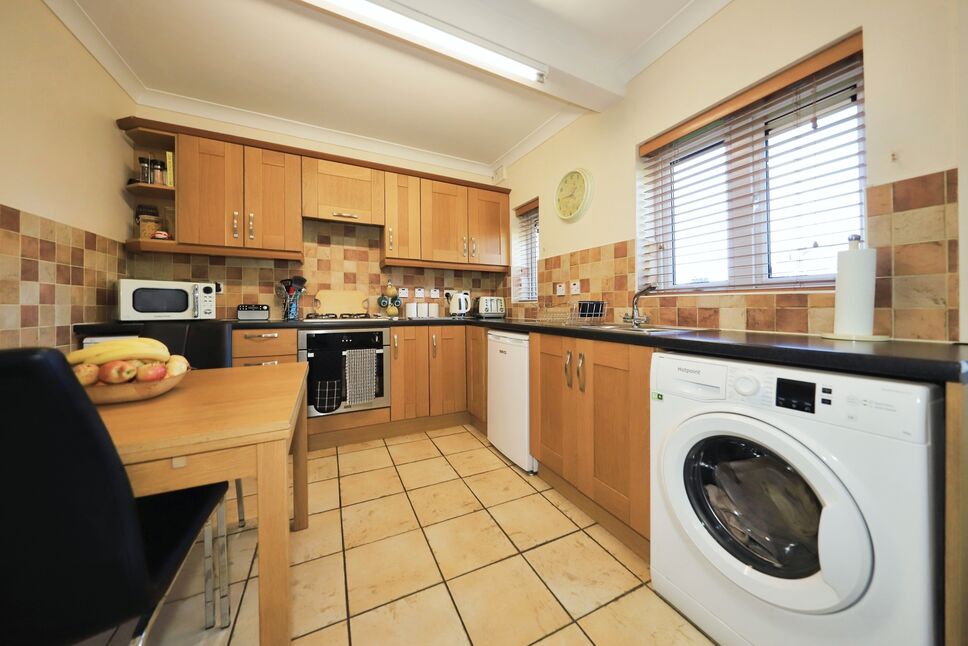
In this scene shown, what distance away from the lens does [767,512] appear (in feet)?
2.94

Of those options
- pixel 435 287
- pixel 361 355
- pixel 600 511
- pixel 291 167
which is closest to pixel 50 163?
pixel 291 167

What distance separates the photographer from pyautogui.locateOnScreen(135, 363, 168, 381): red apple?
757 millimetres

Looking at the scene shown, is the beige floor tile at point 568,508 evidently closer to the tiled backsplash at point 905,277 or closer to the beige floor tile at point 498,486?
the beige floor tile at point 498,486

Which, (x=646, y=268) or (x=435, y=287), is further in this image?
(x=435, y=287)

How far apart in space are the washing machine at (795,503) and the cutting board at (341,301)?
2.56m

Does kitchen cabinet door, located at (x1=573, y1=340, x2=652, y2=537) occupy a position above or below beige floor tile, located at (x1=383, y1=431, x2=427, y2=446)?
above

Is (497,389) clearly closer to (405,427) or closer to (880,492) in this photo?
(405,427)

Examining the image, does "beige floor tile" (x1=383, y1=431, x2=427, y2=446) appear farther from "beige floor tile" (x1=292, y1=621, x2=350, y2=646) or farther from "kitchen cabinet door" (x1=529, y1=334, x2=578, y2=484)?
"beige floor tile" (x1=292, y1=621, x2=350, y2=646)

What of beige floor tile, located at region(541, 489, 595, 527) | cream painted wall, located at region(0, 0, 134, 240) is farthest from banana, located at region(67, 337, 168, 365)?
beige floor tile, located at region(541, 489, 595, 527)

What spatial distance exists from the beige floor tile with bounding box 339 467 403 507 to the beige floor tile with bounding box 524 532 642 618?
2.79 ft

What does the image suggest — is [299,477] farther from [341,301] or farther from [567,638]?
[341,301]

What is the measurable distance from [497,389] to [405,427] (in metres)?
0.91

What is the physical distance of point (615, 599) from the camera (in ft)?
3.72

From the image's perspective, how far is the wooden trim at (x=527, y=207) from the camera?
2.95 metres
